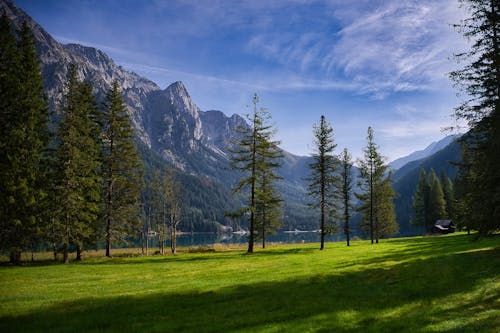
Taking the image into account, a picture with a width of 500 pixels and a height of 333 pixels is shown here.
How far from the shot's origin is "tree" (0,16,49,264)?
26.4m

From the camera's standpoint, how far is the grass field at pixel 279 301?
32.7 feet

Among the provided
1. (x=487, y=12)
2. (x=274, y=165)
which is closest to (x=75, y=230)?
(x=274, y=165)

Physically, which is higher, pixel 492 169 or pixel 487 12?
pixel 487 12

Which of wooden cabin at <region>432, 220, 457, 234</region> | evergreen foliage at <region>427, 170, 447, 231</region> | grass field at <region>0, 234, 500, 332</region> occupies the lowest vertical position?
wooden cabin at <region>432, 220, 457, 234</region>

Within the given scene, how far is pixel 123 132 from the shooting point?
3881cm

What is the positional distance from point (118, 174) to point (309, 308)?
105 ft

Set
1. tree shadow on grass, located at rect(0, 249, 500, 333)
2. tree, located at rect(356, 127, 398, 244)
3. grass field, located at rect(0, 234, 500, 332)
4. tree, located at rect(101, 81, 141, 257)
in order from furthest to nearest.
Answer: tree, located at rect(356, 127, 398, 244) < tree, located at rect(101, 81, 141, 257) < grass field, located at rect(0, 234, 500, 332) < tree shadow on grass, located at rect(0, 249, 500, 333)

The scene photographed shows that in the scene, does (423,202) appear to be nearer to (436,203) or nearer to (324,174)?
(436,203)

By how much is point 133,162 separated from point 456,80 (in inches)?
1335

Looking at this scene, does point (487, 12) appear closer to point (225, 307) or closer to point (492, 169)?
point (492, 169)

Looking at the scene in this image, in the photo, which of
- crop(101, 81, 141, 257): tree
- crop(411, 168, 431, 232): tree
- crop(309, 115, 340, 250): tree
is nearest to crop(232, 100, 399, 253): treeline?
crop(309, 115, 340, 250): tree

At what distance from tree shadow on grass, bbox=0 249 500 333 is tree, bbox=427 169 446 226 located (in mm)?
63667

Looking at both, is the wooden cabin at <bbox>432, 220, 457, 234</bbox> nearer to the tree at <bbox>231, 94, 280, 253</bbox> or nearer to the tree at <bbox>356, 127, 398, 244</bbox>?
the tree at <bbox>356, 127, 398, 244</bbox>

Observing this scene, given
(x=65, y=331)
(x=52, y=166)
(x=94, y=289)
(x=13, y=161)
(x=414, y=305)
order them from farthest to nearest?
1. (x=52, y=166)
2. (x=13, y=161)
3. (x=94, y=289)
4. (x=414, y=305)
5. (x=65, y=331)
